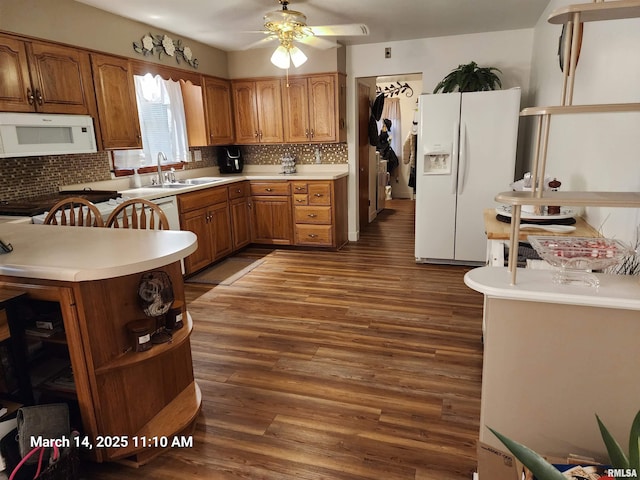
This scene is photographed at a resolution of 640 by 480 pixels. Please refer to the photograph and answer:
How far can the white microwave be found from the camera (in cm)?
268

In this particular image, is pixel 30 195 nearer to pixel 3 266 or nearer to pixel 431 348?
pixel 3 266

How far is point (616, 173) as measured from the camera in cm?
197

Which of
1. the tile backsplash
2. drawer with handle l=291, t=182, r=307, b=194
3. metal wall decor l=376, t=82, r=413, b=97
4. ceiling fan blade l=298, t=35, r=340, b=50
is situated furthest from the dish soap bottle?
metal wall decor l=376, t=82, r=413, b=97

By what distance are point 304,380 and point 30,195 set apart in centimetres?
254

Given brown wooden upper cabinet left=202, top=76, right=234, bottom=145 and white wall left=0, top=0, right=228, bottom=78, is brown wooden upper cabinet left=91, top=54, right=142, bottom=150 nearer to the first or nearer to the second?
white wall left=0, top=0, right=228, bottom=78

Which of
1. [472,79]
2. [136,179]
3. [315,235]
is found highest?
[472,79]

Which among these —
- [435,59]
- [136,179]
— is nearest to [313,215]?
[136,179]

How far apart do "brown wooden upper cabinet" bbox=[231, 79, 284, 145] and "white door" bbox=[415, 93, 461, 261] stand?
75.2 inches

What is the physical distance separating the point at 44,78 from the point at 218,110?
2.32 meters

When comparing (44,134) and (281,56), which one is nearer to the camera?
(44,134)

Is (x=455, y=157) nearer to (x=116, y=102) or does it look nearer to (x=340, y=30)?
(x=340, y=30)

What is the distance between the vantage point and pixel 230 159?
560cm

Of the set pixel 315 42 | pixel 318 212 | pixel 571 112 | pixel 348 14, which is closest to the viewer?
pixel 571 112

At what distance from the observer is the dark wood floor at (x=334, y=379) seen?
1788 millimetres
